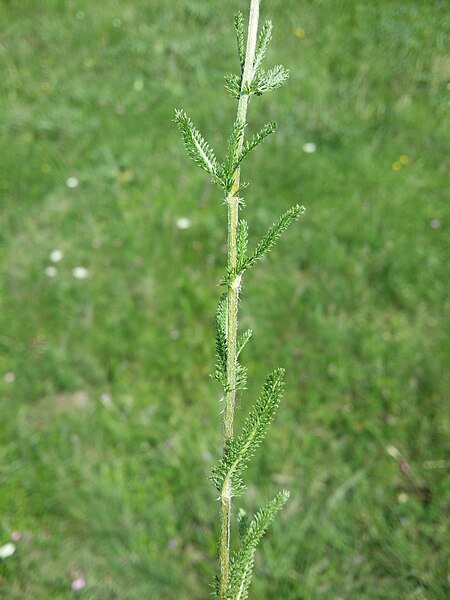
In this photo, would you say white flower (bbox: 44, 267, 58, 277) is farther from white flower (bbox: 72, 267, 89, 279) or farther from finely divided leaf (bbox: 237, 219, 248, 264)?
finely divided leaf (bbox: 237, 219, 248, 264)

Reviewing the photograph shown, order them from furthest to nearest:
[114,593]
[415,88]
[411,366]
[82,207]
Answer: [415,88]
[82,207]
[411,366]
[114,593]

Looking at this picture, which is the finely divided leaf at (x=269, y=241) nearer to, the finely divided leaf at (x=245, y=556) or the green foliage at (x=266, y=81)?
the green foliage at (x=266, y=81)

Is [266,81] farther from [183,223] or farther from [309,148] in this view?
[309,148]

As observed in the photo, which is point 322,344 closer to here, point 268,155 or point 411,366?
point 411,366

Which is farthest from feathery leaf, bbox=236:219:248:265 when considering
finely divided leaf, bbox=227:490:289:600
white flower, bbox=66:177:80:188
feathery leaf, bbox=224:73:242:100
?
white flower, bbox=66:177:80:188

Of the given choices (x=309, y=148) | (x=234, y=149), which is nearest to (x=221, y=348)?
(x=234, y=149)

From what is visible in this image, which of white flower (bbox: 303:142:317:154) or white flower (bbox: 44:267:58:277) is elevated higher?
white flower (bbox: 303:142:317:154)

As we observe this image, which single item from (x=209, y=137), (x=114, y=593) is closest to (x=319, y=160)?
(x=209, y=137)
